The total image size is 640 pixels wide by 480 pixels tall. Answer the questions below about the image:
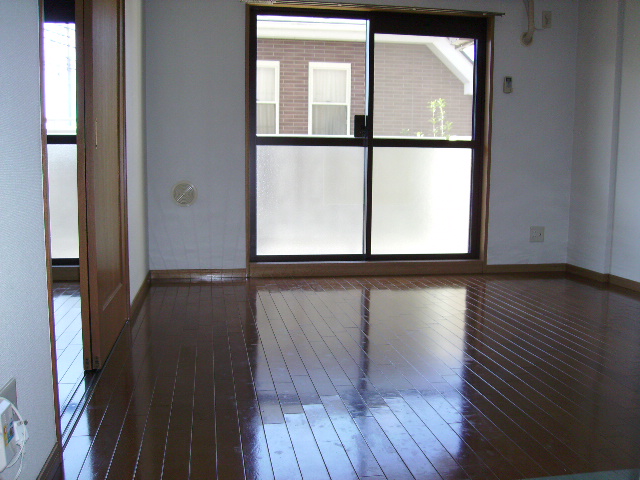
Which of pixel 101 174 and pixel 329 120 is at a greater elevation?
pixel 329 120

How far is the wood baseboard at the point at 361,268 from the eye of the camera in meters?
5.48

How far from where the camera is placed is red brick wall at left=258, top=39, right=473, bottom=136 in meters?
5.46

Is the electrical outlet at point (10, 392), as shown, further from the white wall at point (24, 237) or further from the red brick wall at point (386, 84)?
the red brick wall at point (386, 84)

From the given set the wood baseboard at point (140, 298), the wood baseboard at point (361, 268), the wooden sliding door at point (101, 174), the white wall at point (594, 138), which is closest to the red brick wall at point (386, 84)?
the white wall at point (594, 138)

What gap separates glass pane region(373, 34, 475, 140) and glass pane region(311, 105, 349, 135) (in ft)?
0.92

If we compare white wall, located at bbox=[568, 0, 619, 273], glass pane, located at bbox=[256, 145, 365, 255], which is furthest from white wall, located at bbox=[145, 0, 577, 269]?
glass pane, located at bbox=[256, 145, 365, 255]

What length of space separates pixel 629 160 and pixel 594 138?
0.46m

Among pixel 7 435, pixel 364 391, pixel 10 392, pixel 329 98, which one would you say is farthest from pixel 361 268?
pixel 7 435

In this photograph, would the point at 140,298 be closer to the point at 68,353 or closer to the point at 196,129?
the point at 68,353

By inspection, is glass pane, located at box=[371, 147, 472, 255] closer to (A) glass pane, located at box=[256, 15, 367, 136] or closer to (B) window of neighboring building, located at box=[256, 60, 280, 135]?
(A) glass pane, located at box=[256, 15, 367, 136]

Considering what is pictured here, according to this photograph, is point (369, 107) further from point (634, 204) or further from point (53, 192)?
point (53, 192)

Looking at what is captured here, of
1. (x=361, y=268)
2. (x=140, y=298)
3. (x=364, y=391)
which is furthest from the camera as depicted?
(x=361, y=268)

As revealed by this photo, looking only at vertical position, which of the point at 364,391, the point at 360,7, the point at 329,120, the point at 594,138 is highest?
the point at 360,7

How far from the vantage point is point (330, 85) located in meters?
5.53
